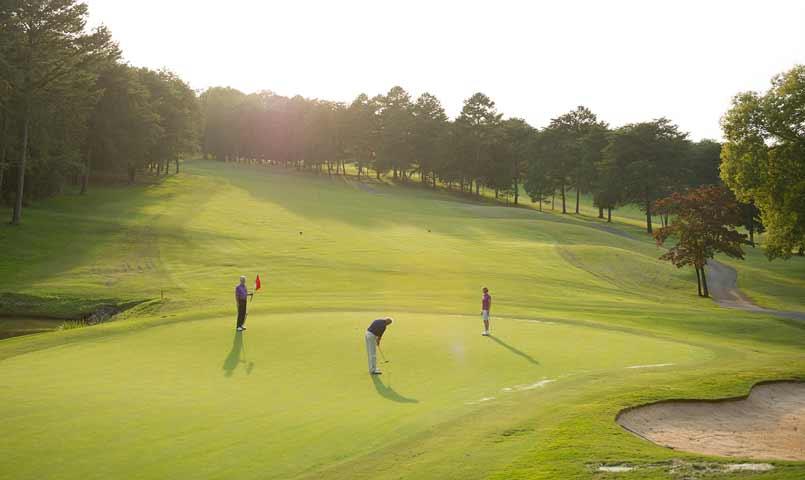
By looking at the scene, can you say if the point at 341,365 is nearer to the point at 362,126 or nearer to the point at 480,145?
the point at 480,145

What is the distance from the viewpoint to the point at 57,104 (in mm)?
62000

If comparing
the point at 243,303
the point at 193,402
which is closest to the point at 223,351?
the point at 243,303

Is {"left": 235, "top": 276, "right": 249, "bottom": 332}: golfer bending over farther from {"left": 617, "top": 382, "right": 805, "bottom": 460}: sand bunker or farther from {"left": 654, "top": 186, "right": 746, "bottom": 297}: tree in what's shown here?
{"left": 654, "top": 186, "right": 746, "bottom": 297}: tree

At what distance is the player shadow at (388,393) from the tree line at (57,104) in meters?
50.7

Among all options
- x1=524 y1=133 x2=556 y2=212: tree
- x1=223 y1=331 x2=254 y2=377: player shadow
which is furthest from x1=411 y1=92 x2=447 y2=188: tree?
x1=223 y1=331 x2=254 y2=377: player shadow

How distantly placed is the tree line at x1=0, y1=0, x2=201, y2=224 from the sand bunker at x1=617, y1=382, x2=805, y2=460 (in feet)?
187

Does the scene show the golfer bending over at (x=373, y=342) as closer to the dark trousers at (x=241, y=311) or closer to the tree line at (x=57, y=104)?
the dark trousers at (x=241, y=311)

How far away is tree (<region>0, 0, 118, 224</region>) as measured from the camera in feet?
181

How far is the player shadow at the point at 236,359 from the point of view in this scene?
1930 cm

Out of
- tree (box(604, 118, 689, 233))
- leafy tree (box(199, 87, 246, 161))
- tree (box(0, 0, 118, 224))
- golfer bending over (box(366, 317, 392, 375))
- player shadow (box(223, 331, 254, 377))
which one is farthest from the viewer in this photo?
leafy tree (box(199, 87, 246, 161))

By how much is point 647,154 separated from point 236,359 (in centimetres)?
10059

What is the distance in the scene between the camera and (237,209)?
82.1 meters

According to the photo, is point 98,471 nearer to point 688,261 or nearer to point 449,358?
point 449,358

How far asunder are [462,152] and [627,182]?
35.4 meters
